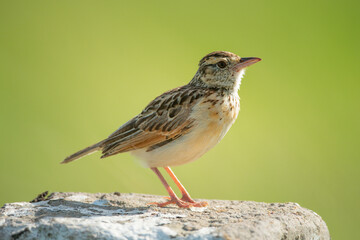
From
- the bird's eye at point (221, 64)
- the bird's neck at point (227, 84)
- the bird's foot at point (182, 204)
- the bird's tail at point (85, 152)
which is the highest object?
the bird's tail at point (85, 152)

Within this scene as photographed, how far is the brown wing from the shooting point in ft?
24.2

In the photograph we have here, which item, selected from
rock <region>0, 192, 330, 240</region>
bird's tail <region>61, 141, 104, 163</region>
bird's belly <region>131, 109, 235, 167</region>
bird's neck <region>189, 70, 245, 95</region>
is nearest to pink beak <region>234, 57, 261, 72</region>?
bird's neck <region>189, 70, 245, 95</region>

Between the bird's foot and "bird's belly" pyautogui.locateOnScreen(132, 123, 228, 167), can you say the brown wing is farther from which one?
the bird's foot

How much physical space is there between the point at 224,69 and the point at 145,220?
3242 mm

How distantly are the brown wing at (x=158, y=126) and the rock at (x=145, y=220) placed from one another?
0.92m

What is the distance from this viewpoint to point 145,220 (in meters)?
5.83

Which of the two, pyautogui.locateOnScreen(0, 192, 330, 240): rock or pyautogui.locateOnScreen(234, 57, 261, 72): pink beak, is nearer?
pyautogui.locateOnScreen(0, 192, 330, 240): rock

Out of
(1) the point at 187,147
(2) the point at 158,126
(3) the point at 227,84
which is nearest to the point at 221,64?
(3) the point at 227,84

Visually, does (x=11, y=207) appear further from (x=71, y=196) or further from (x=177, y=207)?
Result: (x=177, y=207)

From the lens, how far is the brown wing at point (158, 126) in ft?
24.2

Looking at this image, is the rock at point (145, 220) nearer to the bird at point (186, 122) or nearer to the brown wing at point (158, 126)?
the bird at point (186, 122)

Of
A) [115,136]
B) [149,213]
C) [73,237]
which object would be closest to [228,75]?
[115,136]

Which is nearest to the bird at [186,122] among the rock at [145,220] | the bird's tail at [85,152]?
the bird's tail at [85,152]

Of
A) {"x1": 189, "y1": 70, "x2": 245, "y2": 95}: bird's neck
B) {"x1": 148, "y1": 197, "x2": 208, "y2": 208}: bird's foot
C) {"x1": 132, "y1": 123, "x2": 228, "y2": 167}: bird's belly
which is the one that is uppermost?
Answer: {"x1": 189, "y1": 70, "x2": 245, "y2": 95}: bird's neck
